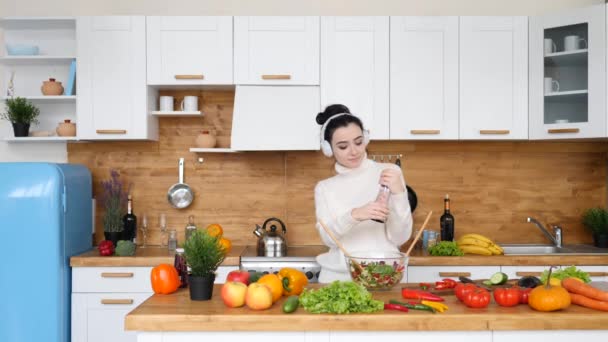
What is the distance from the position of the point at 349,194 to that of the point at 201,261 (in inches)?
37.8

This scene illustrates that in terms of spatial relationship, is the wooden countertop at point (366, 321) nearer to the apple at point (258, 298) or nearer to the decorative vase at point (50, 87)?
the apple at point (258, 298)

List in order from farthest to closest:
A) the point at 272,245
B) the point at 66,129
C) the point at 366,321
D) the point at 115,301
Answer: the point at 66,129 < the point at 272,245 < the point at 115,301 < the point at 366,321

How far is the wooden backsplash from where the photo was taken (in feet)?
14.5

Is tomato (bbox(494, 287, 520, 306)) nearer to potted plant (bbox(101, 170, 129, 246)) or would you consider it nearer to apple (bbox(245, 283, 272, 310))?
apple (bbox(245, 283, 272, 310))

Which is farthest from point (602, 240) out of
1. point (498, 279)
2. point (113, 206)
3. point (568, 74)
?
point (113, 206)

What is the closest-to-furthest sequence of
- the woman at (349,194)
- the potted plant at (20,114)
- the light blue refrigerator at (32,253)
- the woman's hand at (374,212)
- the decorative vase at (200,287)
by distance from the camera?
1. the decorative vase at (200,287)
2. the woman's hand at (374,212)
3. the woman at (349,194)
4. the light blue refrigerator at (32,253)
5. the potted plant at (20,114)

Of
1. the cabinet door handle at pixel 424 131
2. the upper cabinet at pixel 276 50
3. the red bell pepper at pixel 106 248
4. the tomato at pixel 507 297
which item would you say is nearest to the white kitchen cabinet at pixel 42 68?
the red bell pepper at pixel 106 248

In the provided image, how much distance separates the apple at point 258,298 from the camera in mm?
2057

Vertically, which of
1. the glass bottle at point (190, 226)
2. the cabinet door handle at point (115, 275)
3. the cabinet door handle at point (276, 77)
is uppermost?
the cabinet door handle at point (276, 77)

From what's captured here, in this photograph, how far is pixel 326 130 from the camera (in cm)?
287

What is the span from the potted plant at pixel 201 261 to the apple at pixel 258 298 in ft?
0.66

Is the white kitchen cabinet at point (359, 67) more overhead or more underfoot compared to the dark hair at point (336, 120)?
more overhead

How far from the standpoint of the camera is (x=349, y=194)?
9.59 ft

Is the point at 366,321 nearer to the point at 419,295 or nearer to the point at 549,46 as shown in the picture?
the point at 419,295
